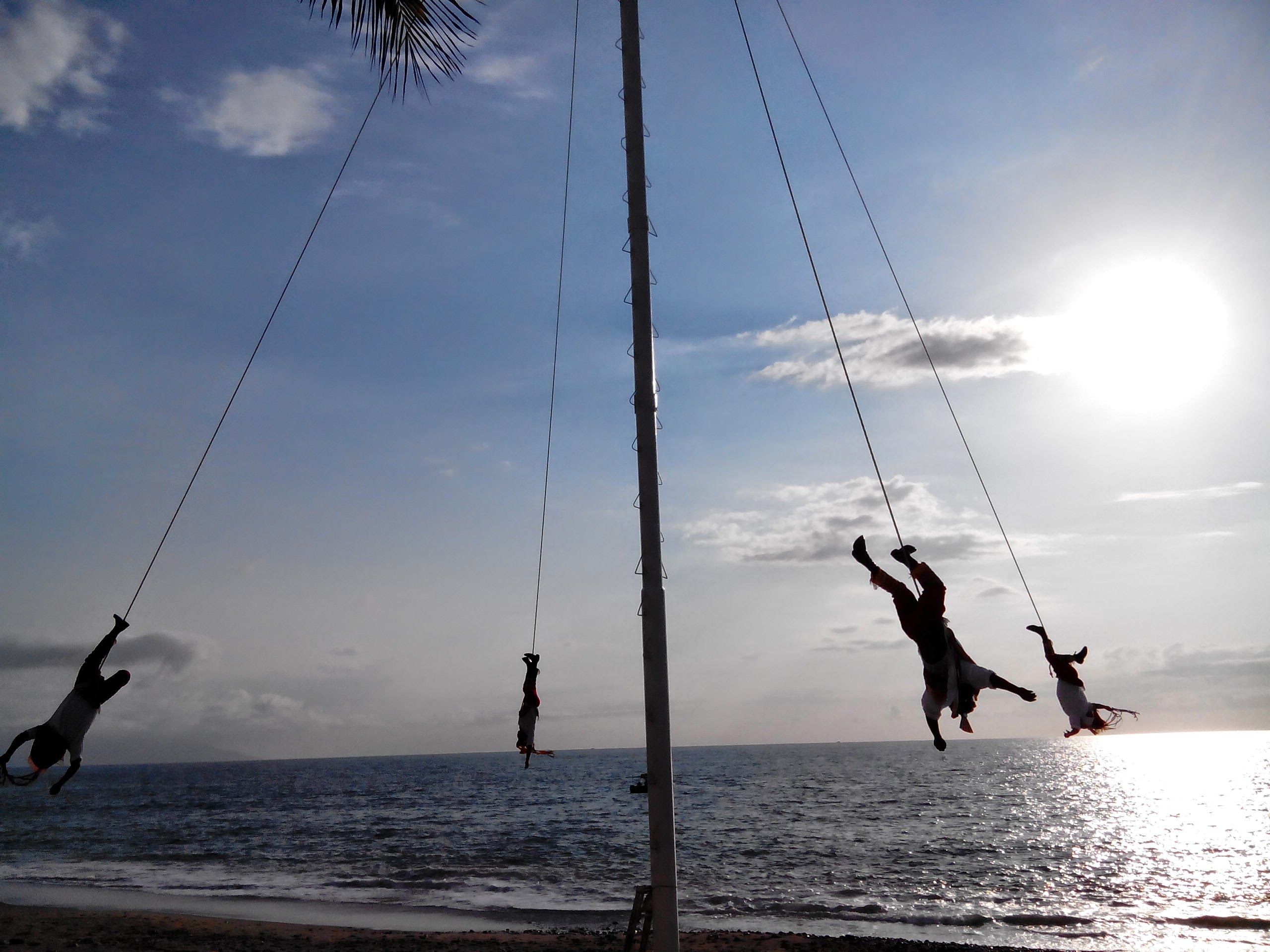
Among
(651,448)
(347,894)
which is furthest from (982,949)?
(347,894)

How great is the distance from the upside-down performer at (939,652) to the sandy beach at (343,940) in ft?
Answer: 38.0

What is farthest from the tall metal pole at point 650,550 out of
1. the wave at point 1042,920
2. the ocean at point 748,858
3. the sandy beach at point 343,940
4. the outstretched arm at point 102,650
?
the wave at point 1042,920

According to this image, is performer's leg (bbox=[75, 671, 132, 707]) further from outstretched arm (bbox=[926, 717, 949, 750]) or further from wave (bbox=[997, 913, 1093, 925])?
wave (bbox=[997, 913, 1093, 925])

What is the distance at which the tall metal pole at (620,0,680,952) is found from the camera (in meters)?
6.77

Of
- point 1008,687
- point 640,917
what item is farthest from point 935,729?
point 640,917

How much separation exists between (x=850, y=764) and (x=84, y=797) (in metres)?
105

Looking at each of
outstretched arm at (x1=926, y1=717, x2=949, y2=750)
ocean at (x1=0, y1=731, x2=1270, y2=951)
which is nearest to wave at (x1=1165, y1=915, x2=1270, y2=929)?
ocean at (x1=0, y1=731, x2=1270, y2=951)

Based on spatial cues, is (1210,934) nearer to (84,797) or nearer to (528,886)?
(528,886)

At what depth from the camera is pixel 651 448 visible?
7.39 meters

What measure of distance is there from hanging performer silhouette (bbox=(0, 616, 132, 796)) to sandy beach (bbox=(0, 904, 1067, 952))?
10.8 metres

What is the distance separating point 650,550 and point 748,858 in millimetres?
28785

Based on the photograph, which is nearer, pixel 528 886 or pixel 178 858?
pixel 528 886

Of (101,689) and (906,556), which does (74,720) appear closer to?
(101,689)

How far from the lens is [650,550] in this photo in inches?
289
